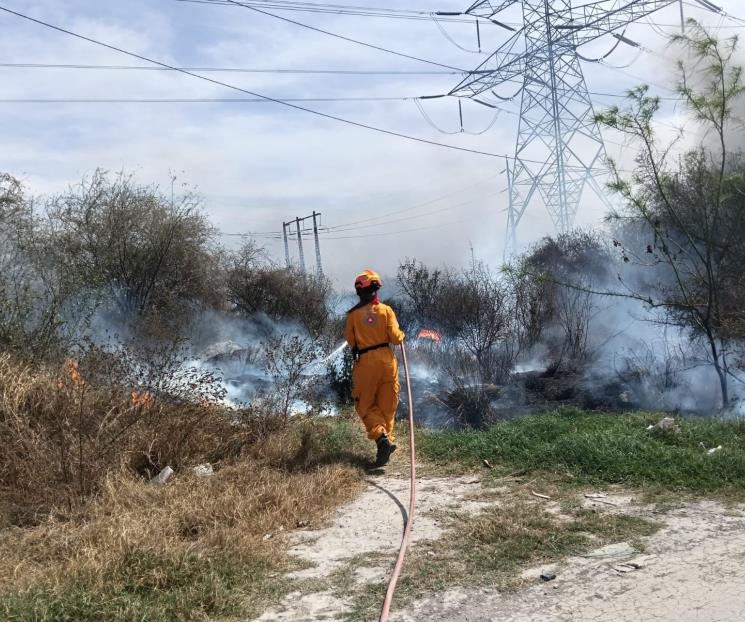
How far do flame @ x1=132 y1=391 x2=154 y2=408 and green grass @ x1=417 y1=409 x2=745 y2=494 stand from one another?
8.62ft

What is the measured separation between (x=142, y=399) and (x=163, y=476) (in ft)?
2.77

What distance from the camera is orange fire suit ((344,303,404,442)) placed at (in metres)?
6.51

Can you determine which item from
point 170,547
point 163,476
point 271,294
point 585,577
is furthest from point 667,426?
point 271,294

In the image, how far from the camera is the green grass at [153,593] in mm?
3250

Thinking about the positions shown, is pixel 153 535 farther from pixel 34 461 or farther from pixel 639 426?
pixel 639 426

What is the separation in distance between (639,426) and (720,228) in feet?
13.4

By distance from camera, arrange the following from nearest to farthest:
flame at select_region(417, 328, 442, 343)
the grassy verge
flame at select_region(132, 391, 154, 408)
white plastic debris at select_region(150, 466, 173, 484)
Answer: the grassy verge
white plastic debris at select_region(150, 466, 173, 484)
flame at select_region(132, 391, 154, 408)
flame at select_region(417, 328, 442, 343)

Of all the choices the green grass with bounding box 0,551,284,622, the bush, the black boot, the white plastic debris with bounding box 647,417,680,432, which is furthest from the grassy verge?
the bush

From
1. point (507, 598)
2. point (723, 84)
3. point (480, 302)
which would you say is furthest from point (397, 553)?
point (480, 302)

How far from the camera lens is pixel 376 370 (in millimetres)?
6488

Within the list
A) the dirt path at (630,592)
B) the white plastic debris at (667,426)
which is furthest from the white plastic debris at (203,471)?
the white plastic debris at (667,426)

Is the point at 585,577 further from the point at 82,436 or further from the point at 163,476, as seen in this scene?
the point at 82,436

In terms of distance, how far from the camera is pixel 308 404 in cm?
796

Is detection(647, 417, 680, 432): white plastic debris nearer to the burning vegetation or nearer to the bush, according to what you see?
the burning vegetation
